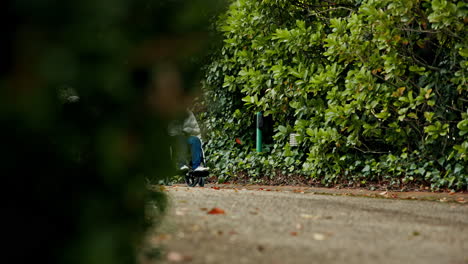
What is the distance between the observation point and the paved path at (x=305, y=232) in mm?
4141

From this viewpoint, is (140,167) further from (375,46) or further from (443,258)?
(375,46)

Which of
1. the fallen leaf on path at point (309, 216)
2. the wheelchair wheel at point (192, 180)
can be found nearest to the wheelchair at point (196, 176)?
the wheelchair wheel at point (192, 180)

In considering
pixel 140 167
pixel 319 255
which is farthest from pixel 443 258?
pixel 140 167

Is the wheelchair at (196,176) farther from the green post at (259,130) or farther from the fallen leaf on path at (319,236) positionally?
the fallen leaf on path at (319,236)

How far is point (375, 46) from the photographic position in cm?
979

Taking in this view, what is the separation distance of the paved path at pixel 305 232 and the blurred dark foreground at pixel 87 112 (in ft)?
4.52

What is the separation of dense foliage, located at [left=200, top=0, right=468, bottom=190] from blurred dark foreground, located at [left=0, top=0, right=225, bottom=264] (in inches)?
233

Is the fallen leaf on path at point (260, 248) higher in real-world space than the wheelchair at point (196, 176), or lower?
lower

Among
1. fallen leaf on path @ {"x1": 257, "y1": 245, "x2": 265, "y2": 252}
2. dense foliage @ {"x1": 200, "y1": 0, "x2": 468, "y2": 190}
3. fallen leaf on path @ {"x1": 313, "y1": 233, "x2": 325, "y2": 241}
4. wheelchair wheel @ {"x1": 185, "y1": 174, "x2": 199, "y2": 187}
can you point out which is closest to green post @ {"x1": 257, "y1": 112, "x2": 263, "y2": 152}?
dense foliage @ {"x1": 200, "y1": 0, "x2": 468, "y2": 190}

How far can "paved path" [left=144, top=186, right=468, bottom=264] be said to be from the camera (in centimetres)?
414

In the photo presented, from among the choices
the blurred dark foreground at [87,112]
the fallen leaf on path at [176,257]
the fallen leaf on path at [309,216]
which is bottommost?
the fallen leaf on path at [309,216]

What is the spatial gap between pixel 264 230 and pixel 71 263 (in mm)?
3046

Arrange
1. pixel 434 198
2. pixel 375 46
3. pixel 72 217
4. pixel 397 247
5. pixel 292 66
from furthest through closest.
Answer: pixel 292 66 → pixel 375 46 → pixel 434 198 → pixel 397 247 → pixel 72 217

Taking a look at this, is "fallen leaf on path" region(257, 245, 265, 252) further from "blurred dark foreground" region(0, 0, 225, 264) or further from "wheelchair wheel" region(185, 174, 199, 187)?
"wheelchair wheel" region(185, 174, 199, 187)
